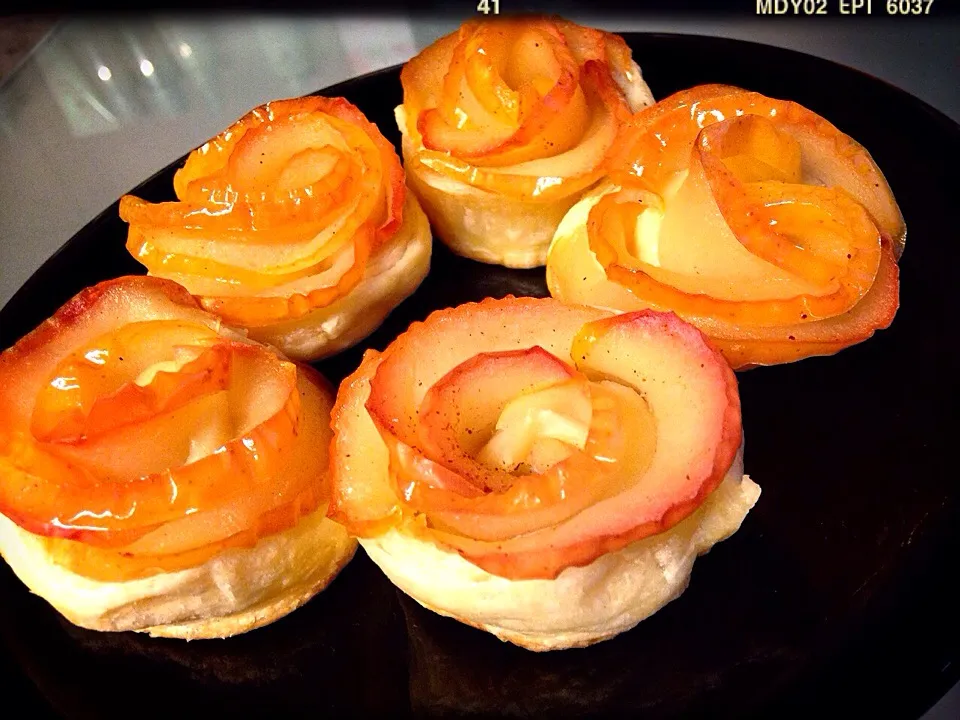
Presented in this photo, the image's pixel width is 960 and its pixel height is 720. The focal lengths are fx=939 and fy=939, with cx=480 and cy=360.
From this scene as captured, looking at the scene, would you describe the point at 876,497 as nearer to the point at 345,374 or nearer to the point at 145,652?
the point at 345,374

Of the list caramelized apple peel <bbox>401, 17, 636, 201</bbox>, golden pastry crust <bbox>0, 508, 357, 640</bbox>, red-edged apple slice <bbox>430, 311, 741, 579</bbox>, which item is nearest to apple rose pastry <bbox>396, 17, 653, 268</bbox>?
caramelized apple peel <bbox>401, 17, 636, 201</bbox>

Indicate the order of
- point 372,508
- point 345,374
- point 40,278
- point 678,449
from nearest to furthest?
1. point 678,449
2. point 372,508
3. point 345,374
4. point 40,278

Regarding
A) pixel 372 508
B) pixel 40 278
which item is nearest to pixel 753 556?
pixel 372 508

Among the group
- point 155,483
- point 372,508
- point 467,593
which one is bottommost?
point 467,593

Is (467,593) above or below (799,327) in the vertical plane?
below

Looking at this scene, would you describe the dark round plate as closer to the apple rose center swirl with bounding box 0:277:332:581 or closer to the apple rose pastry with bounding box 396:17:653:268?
the apple rose center swirl with bounding box 0:277:332:581

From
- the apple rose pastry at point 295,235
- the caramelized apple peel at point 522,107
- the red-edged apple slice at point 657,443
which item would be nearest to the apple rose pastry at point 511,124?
the caramelized apple peel at point 522,107

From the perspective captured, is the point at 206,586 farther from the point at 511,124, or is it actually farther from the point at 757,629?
the point at 511,124
